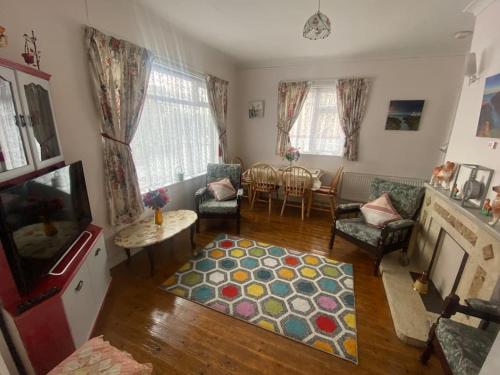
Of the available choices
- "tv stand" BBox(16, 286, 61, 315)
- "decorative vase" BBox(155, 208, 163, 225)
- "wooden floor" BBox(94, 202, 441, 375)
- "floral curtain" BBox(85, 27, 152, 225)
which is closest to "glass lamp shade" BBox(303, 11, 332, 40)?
"floral curtain" BBox(85, 27, 152, 225)

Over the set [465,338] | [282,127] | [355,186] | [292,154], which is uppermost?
[282,127]

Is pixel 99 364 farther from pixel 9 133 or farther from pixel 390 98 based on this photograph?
pixel 390 98

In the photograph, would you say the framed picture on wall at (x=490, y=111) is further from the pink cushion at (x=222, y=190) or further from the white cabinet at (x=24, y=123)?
the white cabinet at (x=24, y=123)

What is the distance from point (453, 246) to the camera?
6.36 feet

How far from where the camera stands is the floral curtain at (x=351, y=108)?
371cm

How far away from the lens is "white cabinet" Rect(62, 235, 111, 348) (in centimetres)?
133

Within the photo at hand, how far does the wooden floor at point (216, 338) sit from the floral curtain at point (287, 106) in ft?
9.28

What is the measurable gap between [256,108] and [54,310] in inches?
167

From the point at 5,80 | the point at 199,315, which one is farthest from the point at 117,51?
the point at 199,315

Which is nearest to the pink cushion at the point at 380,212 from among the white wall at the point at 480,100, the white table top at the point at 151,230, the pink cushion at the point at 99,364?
the white wall at the point at 480,100

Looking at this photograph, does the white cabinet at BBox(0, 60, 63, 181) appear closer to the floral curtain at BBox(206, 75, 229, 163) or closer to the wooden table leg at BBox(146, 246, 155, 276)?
the wooden table leg at BBox(146, 246, 155, 276)

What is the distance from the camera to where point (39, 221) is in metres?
1.30

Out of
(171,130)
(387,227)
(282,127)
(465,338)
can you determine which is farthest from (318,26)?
(282,127)

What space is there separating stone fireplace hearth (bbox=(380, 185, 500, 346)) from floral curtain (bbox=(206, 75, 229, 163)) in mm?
3116
